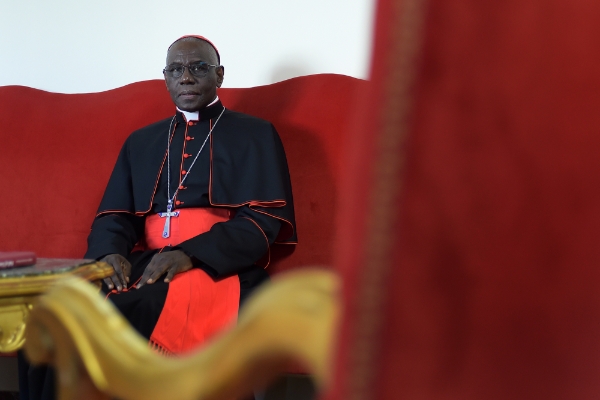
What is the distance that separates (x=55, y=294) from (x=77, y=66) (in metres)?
2.47

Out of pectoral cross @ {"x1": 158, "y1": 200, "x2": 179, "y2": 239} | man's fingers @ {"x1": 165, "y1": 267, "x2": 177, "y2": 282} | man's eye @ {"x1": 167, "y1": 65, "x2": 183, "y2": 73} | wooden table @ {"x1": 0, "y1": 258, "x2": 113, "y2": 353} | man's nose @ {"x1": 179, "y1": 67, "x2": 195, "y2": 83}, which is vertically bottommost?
man's fingers @ {"x1": 165, "y1": 267, "x2": 177, "y2": 282}

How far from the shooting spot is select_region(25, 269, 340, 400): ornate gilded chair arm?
505mm

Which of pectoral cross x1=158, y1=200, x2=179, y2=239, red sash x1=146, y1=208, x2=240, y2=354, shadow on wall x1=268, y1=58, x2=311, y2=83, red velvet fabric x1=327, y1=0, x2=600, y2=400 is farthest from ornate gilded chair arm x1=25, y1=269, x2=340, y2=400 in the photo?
shadow on wall x1=268, y1=58, x2=311, y2=83

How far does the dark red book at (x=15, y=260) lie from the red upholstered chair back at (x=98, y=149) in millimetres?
1077

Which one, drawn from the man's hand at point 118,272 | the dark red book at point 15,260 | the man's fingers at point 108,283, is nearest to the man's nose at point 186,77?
the man's hand at point 118,272

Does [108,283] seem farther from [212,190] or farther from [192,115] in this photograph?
[192,115]

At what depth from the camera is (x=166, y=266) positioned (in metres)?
1.96

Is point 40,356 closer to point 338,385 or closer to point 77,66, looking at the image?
point 338,385

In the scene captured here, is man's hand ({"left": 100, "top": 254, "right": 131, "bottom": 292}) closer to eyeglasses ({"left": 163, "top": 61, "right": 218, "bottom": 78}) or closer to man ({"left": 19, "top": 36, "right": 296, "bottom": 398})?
man ({"left": 19, "top": 36, "right": 296, "bottom": 398})

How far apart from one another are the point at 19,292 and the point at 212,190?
3.49ft

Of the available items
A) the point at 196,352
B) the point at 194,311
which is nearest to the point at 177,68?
the point at 194,311

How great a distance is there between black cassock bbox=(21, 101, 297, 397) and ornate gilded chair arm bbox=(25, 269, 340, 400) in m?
1.19

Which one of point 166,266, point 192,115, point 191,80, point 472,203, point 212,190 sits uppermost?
point 472,203

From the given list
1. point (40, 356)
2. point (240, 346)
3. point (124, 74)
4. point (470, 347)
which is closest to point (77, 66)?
point (124, 74)
